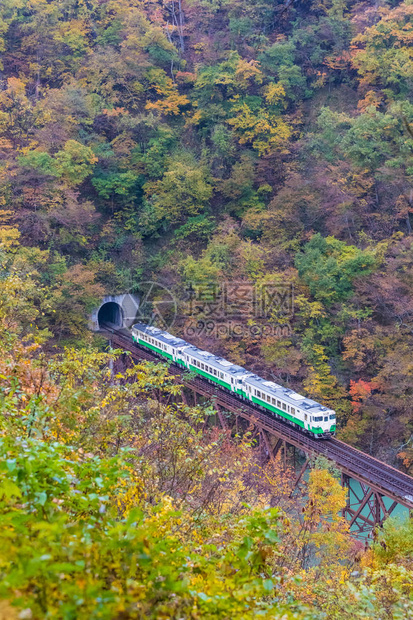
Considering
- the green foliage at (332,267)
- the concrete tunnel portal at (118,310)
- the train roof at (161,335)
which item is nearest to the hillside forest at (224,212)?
the green foliage at (332,267)

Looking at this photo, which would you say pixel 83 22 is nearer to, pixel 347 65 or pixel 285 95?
pixel 285 95

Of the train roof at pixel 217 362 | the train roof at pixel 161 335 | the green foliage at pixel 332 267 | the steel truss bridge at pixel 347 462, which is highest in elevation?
the green foliage at pixel 332 267

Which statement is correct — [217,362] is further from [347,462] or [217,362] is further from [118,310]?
[118,310]

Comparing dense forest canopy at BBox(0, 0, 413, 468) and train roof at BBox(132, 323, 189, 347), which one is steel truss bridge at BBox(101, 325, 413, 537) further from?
dense forest canopy at BBox(0, 0, 413, 468)

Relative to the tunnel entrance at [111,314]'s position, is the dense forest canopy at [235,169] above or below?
above

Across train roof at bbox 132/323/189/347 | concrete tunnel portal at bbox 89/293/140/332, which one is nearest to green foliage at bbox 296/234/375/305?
train roof at bbox 132/323/189/347

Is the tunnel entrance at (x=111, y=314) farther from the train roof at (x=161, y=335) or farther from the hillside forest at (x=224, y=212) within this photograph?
the train roof at (x=161, y=335)

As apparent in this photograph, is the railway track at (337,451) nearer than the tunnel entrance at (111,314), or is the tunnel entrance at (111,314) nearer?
the railway track at (337,451)

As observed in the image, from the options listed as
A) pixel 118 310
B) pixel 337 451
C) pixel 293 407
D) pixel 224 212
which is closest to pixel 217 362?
pixel 293 407
